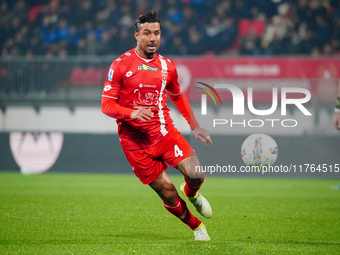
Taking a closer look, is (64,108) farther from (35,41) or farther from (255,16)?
(255,16)

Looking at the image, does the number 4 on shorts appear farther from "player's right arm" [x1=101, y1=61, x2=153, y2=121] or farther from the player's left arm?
"player's right arm" [x1=101, y1=61, x2=153, y2=121]

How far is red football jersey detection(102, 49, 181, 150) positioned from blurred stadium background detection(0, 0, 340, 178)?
5592 mm

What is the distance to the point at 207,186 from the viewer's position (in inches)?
481

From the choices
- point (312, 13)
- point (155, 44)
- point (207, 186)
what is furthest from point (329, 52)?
point (155, 44)

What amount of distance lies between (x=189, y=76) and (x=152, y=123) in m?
7.87

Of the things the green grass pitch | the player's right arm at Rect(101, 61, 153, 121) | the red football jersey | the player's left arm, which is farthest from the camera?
the player's left arm

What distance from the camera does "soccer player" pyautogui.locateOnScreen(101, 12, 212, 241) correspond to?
18.9 ft

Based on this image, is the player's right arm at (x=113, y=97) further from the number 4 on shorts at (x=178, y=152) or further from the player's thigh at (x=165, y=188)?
the player's thigh at (x=165, y=188)

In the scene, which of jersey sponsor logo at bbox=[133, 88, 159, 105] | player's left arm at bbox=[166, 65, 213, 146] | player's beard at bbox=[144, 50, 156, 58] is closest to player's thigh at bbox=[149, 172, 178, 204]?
player's left arm at bbox=[166, 65, 213, 146]

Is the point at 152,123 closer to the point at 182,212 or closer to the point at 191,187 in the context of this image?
the point at 191,187

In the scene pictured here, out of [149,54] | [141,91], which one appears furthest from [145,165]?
[149,54]

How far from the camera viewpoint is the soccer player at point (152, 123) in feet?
18.9

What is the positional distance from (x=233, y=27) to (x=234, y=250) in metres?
11.9

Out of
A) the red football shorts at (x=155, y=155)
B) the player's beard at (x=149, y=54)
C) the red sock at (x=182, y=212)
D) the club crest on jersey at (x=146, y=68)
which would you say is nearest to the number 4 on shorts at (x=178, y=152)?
the red football shorts at (x=155, y=155)
